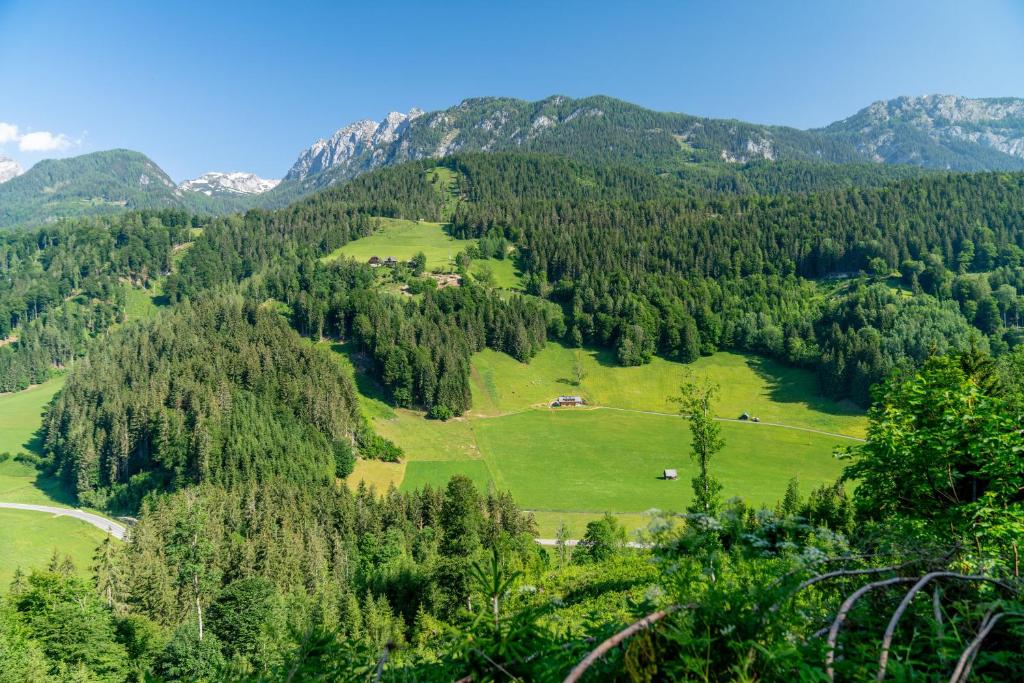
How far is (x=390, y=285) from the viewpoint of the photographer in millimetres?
159125

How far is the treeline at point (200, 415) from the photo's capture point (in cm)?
8106

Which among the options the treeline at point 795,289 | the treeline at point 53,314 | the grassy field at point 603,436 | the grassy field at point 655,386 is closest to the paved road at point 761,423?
the grassy field at point 603,436

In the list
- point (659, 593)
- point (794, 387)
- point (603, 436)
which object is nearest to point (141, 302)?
point (603, 436)

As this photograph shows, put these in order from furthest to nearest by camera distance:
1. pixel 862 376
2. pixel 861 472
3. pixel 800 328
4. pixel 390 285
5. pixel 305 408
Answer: pixel 390 285, pixel 800 328, pixel 862 376, pixel 305 408, pixel 861 472

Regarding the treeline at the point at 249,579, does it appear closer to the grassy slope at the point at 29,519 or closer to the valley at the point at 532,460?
the valley at the point at 532,460

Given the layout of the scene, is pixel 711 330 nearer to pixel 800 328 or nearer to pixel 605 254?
pixel 800 328

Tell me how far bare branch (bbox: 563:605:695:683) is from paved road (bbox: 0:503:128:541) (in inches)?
3403

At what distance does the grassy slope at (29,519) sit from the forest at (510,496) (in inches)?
151

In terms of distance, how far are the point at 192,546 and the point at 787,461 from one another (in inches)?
3443

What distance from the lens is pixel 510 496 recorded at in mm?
69250

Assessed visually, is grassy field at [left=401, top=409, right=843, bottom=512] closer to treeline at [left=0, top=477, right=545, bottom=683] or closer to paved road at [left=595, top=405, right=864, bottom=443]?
paved road at [left=595, top=405, right=864, bottom=443]

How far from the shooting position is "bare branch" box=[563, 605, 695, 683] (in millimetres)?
3133

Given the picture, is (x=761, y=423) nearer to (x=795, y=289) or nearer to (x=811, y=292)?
(x=795, y=289)

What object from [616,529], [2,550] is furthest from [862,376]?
[2,550]
